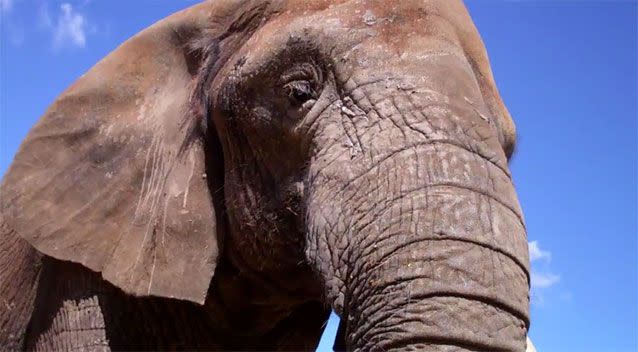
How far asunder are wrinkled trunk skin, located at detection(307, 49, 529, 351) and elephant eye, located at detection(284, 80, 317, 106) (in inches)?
5.0

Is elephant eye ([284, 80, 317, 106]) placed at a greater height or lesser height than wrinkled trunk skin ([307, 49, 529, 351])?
greater

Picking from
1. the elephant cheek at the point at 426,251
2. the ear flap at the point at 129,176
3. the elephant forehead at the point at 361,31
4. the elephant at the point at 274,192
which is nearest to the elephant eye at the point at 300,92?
the elephant at the point at 274,192

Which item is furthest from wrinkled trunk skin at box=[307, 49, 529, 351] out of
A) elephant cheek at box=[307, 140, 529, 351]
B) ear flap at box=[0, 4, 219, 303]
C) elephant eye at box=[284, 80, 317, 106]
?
ear flap at box=[0, 4, 219, 303]

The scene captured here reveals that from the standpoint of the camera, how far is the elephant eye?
9.95ft


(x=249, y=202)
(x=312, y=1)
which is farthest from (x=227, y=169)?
(x=312, y=1)

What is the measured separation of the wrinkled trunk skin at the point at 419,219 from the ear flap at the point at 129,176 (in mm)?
669

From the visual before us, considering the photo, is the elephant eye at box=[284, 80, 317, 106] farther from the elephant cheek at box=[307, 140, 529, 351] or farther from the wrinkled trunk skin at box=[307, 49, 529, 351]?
the elephant cheek at box=[307, 140, 529, 351]

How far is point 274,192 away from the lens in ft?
10.5

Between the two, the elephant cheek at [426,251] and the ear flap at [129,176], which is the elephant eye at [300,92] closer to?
the elephant cheek at [426,251]

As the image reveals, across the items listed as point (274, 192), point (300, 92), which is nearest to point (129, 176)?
point (274, 192)

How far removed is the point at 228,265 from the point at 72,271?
0.55 metres

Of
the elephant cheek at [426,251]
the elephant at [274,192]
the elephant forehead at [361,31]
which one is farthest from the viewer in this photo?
the elephant forehead at [361,31]

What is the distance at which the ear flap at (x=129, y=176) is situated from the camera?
133 inches

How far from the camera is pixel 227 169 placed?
340 cm
